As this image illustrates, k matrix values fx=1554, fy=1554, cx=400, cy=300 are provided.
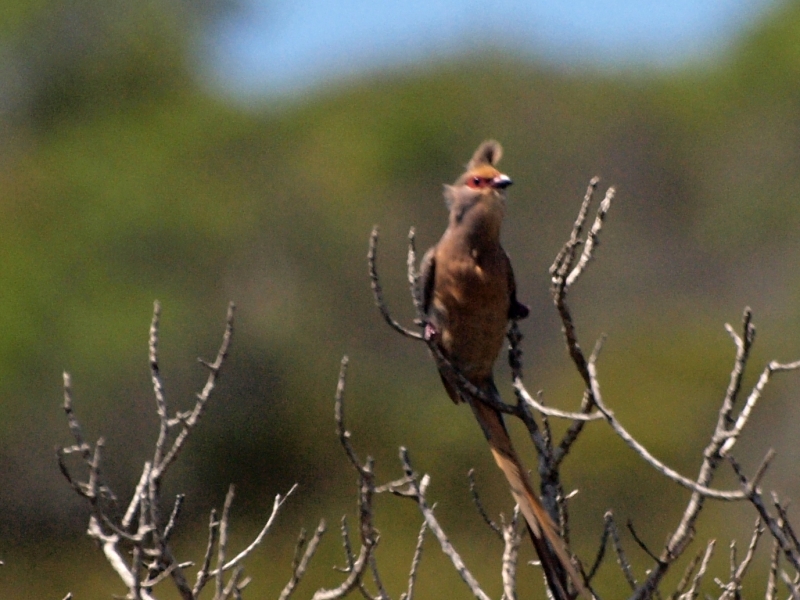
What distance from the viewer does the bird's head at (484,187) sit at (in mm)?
6293

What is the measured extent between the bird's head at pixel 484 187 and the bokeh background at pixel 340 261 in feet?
38.8

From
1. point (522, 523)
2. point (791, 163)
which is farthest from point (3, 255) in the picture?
point (522, 523)

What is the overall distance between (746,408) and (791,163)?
3375 cm

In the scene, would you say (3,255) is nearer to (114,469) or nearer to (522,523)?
(114,469)

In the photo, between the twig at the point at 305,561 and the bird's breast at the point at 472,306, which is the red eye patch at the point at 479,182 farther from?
the twig at the point at 305,561

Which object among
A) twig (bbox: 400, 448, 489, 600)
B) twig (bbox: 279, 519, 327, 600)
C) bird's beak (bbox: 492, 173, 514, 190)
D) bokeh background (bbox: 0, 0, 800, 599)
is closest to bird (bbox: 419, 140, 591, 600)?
bird's beak (bbox: 492, 173, 514, 190)

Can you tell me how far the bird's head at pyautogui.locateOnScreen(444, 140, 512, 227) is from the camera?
248 inches

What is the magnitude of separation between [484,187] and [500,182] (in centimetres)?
8

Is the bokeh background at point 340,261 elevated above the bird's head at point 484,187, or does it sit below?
above

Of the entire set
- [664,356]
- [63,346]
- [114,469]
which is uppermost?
[664,356]

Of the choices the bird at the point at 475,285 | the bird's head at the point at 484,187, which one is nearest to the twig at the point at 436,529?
the bird at the point at 475,285

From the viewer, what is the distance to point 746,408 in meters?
4.27

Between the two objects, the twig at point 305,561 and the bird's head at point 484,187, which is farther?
the bird's head at point 484,187

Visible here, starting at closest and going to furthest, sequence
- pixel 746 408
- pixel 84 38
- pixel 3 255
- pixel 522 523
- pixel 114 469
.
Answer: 1. pixel 746 408
2. pixel 522 523
3. pixel 114 469
4. pixel 3 255
5. pixel 84 38
